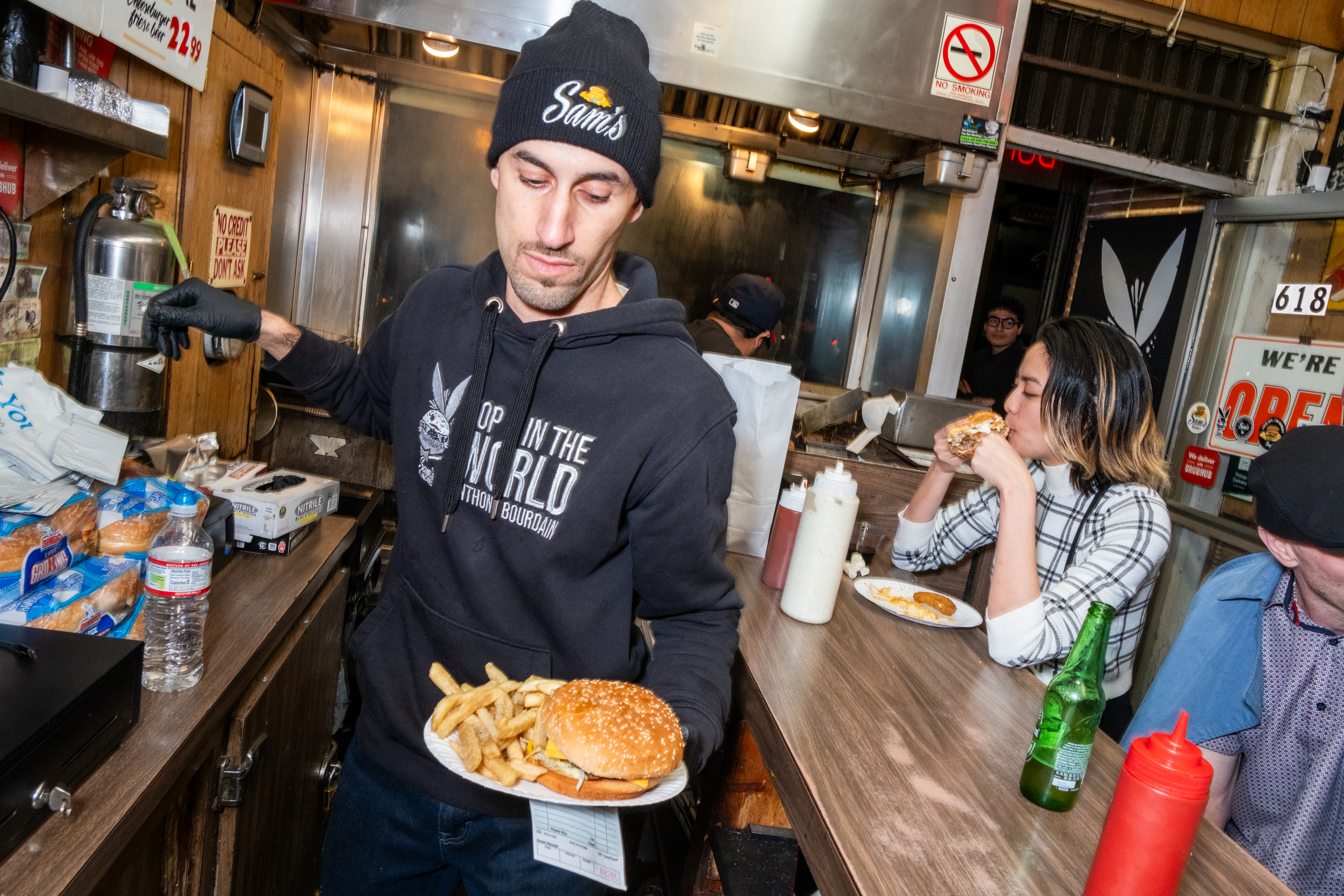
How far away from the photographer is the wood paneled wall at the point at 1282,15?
157 inches

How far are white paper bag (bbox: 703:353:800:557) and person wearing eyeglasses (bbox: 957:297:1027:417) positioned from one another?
3.34 m

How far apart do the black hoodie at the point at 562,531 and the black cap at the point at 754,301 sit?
237cm

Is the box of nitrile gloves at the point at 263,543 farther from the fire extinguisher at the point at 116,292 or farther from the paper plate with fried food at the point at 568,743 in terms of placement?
the paper plate with fried food at the point at 568,743

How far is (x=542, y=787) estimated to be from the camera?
112 centimetres

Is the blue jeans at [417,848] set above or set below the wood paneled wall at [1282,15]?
below

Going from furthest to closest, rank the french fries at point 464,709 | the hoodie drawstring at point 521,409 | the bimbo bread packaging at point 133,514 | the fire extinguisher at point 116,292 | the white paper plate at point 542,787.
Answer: the fire extinguisher at point 116,292, the bimbo bread packaging at point 133,514, the hoodie drawstring at point 521,409, the french fries at point 464,709, the white paper plate at point 542,787

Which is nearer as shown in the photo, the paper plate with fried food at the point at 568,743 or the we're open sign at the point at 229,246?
the paper plate with fried food at the point at 568,743

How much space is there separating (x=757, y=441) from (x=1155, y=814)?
1.50 metres

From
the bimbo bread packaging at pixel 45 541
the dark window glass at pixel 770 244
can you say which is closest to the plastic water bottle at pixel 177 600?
the bimbo bread packaging at pixel 45 541

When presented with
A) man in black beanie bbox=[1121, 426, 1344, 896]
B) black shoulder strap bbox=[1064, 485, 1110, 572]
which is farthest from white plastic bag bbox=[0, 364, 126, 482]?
black shoulder strap bbox=[1064, 485, 1110, 572]

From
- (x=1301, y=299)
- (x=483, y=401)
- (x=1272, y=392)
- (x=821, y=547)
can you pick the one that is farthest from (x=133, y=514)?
(x=1301, y=299)

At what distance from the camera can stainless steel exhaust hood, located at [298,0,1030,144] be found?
287 centimetres

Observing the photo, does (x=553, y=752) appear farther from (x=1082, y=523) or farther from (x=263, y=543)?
(x=1082, y=523)

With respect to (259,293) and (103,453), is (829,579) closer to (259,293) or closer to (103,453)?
(103,453)
